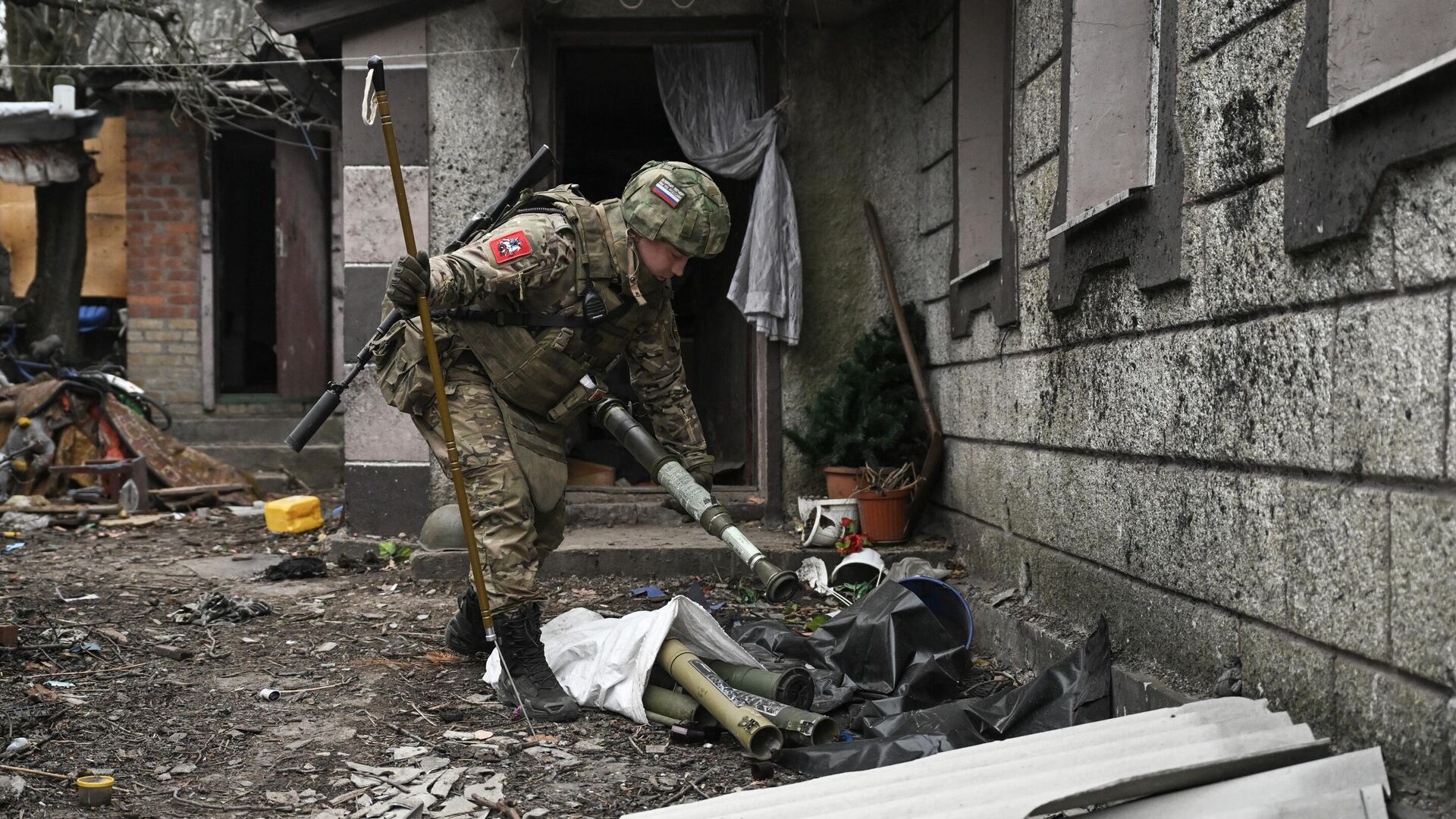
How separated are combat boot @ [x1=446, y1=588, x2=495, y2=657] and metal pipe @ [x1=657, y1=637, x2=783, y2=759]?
943mm

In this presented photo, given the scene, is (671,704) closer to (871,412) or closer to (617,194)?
(871,412)

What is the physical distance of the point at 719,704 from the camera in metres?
3.50

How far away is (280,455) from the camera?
1059cm

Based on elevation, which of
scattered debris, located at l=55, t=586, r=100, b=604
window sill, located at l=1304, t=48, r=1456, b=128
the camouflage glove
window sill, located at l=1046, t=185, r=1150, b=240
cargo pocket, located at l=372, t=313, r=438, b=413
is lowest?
scattered debris, located at l=55, t=586, r=100, b=604

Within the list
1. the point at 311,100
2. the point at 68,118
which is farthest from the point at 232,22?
the point at 311,100

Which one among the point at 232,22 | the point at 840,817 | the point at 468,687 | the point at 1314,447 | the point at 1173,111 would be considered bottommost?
the point at 468,687

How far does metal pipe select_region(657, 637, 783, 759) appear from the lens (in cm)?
335

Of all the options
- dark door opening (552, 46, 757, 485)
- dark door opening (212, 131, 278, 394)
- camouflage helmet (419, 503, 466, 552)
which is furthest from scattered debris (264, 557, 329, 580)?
dark door opening (212, 131, 278, 394)

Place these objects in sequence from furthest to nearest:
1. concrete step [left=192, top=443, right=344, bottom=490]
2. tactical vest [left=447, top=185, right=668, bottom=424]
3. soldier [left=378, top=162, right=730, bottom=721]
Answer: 1. concrete step [left=192, top=443, right=344, bottom=490]
2. tactical vest [left=447, top=185, right=668, bottom=424]
3. soldier [left=378, top=162, right=730, bottom=721]

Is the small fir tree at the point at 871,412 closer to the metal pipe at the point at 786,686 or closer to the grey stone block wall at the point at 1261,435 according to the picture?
the grey stone block wall at the point at 1261,435

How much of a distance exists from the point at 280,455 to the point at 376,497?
4.25 metres

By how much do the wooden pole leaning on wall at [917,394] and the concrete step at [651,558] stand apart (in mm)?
237

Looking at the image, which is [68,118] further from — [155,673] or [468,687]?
[468,687]

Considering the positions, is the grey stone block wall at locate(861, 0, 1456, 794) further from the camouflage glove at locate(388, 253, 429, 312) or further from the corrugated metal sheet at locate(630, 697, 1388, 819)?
the camouflage glove at locate(388, 253, 429, 312)
